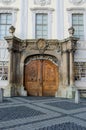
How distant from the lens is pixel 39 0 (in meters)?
14.2

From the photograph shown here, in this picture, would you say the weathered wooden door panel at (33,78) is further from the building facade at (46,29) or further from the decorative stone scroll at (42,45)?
the decorative stone scroll at (42,45)

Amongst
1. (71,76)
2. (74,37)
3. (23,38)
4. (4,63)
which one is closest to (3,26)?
(23,38)

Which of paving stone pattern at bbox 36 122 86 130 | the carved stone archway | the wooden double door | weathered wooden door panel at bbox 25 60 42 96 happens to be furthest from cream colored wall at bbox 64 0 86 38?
paving stone pattern at bbox 36 122 86 130

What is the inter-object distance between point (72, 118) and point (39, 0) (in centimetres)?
1024

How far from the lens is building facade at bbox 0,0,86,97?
13328 millimetres

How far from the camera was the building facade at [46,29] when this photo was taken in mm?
13328

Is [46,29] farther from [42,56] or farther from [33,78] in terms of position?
[33,78]

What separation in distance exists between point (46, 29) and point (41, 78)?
3555mm

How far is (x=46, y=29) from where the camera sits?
14008 mm

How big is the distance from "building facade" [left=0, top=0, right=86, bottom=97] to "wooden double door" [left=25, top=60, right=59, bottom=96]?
16cm

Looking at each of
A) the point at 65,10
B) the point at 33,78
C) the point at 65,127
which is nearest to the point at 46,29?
the point at 65,10

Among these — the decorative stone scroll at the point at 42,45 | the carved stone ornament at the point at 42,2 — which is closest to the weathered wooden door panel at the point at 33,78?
the decorative stone scroll at the point at 42,45

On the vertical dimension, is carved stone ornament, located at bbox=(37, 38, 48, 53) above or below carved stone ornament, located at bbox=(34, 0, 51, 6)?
below

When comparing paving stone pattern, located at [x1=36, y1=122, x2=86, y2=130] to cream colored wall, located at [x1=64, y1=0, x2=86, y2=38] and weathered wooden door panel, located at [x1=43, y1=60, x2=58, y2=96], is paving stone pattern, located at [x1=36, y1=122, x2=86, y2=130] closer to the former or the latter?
weathered wooden door panel, located at [x1=43, y1=60, x2=58, y2=96]
